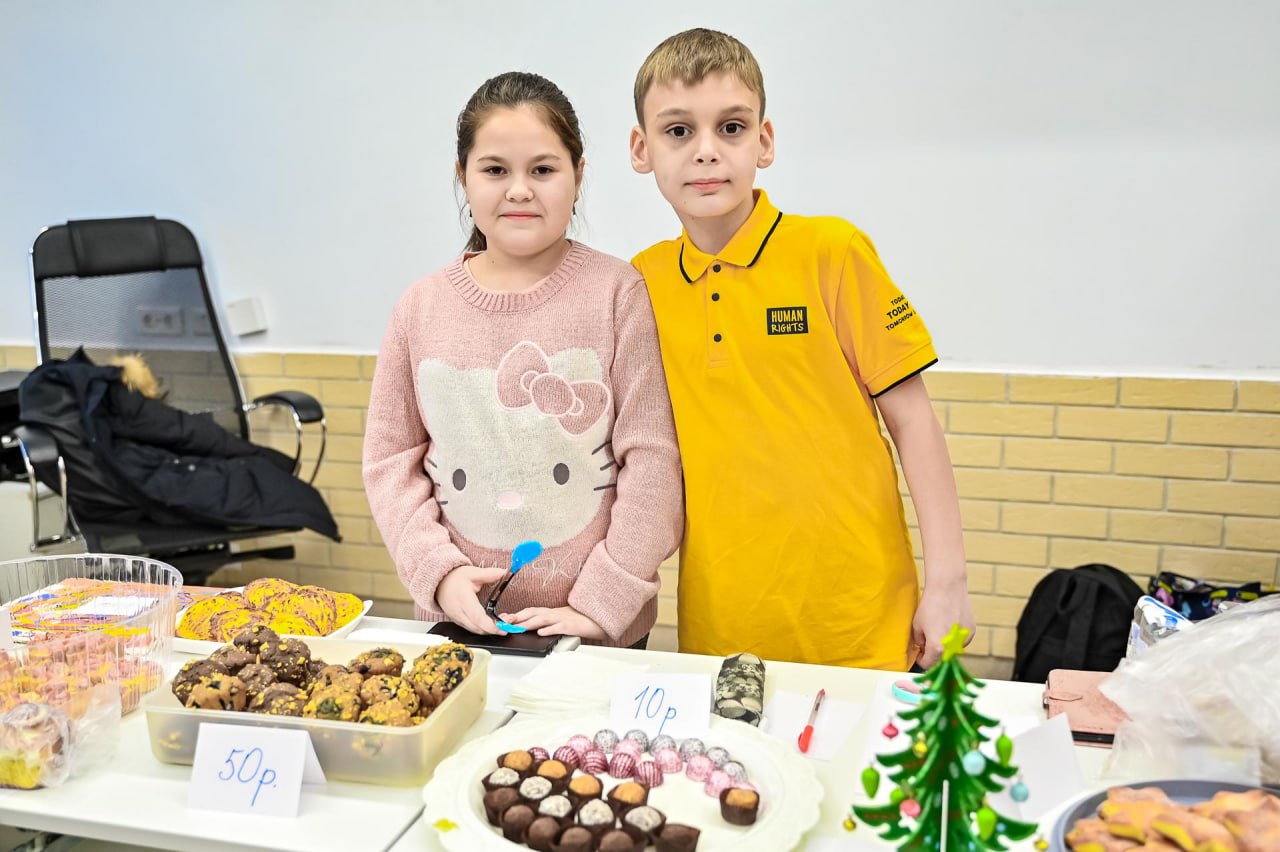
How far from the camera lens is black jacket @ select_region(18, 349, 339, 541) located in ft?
8.86

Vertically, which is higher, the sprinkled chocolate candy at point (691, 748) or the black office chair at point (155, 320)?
the black office chair at point (155, 320)

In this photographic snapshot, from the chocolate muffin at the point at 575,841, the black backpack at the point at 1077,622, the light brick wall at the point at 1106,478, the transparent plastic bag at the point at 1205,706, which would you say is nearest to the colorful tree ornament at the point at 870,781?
the chocolate muffin at the point at 575,841

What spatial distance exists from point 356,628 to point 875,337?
0.79m

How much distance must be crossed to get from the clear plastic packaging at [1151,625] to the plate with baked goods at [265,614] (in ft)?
3.11

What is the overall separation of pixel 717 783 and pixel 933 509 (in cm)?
60

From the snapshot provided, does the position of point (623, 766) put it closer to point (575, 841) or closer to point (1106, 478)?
point (575, 841)

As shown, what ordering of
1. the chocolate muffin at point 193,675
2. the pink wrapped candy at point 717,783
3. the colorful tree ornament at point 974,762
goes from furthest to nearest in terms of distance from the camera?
the chocolate muffin at point 193,675 → the pink wrapped candy at point 717,783 → the colorful tree ornament at point 974,762

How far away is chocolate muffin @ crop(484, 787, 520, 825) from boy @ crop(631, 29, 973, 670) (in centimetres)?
61

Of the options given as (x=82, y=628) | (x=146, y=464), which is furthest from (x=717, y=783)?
(x=146, y=464)

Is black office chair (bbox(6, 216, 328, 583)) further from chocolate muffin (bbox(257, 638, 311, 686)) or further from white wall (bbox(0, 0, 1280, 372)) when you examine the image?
chocolate muffin (bbox(257, 638, 311, 686))

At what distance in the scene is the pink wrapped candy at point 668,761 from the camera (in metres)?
1.06

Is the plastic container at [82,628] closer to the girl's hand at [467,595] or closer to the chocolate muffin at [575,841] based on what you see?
the girl's hand at [467,595]

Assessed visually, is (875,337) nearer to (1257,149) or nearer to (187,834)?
(187,834)

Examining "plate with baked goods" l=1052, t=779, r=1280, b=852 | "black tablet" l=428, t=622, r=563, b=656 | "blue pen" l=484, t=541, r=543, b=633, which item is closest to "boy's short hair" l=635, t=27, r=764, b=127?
"blue pen" l=484, t=541, r=543, b=633
